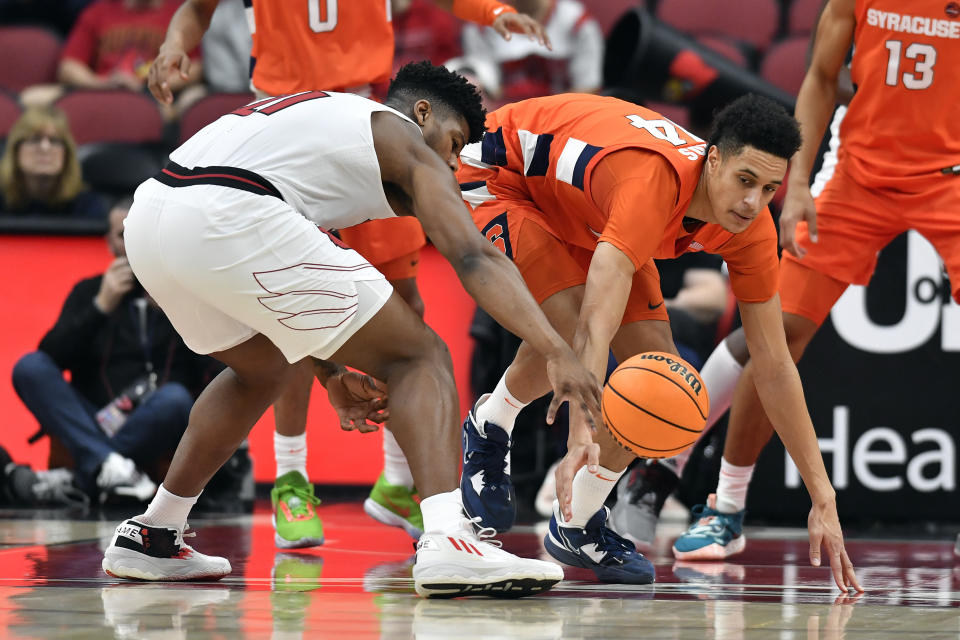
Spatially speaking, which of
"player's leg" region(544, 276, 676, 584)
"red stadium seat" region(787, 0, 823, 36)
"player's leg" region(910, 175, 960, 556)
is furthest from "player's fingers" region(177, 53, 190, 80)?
"red stadium seat" region(787, 0, 823, 36)

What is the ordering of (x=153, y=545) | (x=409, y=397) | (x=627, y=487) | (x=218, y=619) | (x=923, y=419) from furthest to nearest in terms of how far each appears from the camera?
(x=923, y=419) → (x=627, y=487) → (x=153, y=545) → (x=409, y=397) → (x=218, y=619)

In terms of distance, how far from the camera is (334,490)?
251 inches

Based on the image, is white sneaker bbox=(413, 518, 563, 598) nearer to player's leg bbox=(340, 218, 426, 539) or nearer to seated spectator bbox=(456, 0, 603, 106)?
player's leg bbox=(340, 218, 426, 539)

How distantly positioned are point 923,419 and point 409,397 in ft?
10.6

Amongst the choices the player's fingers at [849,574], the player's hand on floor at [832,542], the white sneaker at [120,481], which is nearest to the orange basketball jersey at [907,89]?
the player's hand on floor at [832,542]

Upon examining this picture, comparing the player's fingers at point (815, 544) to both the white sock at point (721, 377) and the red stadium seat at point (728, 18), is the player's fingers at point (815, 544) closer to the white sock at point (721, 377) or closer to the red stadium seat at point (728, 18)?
the white sock at point (721, 377)

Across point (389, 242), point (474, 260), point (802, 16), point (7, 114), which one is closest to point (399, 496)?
point (389, 242)

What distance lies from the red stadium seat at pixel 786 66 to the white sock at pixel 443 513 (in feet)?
18.4

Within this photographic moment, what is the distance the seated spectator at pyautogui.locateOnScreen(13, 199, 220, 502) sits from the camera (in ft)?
19.2

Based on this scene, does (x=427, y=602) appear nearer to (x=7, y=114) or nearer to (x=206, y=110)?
(x=206, y=110)

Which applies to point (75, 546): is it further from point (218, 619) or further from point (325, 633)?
point (325, 633)

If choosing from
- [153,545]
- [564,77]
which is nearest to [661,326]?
[153,545]

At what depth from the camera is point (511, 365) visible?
4203 mm

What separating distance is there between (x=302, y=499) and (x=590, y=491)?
4.20ft
